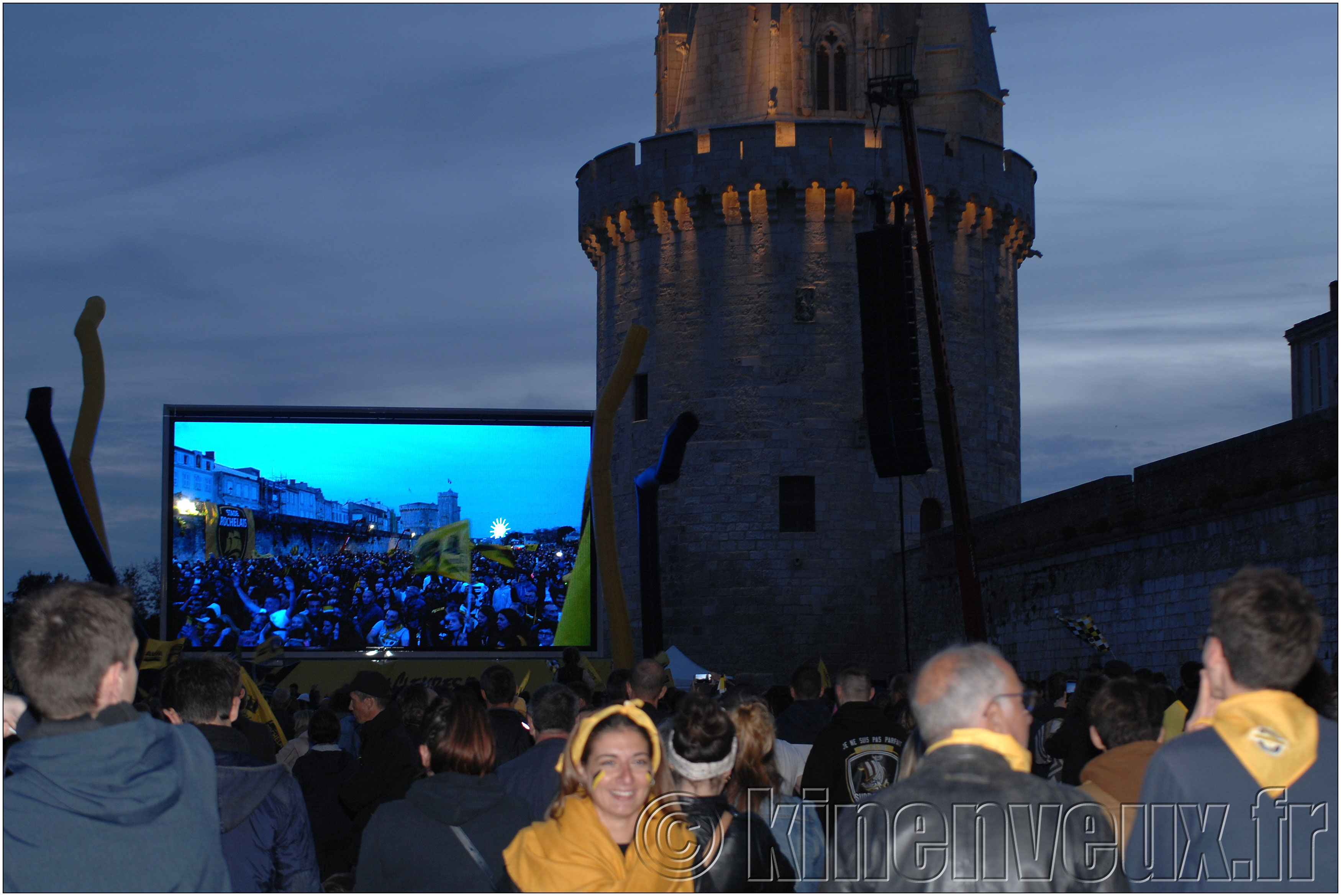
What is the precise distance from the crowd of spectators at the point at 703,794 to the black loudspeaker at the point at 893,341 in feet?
45.7

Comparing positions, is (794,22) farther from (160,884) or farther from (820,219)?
(160,884)

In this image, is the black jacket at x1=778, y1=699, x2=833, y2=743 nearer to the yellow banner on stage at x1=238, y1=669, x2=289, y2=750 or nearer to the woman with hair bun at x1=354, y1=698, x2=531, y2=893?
the yellow banner on stage at x1=238, y1=669, x2=289, y2=750

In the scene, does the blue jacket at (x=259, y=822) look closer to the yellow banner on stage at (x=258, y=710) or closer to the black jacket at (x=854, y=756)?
the black jacket at (x=854, y=756)

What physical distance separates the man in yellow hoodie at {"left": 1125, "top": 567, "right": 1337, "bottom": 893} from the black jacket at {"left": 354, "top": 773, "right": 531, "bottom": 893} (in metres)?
1.79

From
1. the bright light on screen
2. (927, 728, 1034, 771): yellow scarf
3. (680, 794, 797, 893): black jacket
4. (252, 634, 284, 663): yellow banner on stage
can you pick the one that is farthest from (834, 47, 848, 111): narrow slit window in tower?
(927, 728, 1034, 771): yellow scarf

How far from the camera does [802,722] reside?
734cm

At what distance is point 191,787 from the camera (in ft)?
10.3

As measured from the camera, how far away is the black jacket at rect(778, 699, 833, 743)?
7262mm

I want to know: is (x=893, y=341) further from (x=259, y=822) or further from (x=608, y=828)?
(x=608, y=828)

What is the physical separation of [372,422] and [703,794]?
63.3 ft

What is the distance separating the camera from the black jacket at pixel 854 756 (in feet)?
19.0

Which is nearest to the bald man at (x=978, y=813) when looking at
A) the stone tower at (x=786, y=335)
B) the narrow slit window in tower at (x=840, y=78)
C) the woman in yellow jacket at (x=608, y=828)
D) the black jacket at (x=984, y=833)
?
the black jacket at (x=984, y=833)

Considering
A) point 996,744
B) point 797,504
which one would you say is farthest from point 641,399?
point 996,744

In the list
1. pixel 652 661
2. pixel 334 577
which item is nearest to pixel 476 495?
pixel 334 577
